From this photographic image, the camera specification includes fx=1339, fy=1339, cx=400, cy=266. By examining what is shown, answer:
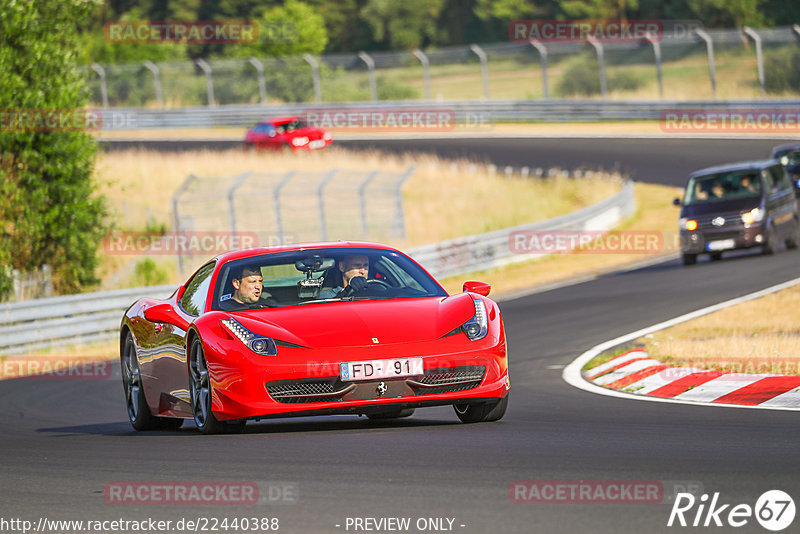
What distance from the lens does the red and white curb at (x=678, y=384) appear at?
32.0 feet

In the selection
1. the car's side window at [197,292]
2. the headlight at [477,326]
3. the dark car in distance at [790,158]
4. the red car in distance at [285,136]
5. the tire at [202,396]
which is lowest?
the dark car in distance at [790,158]

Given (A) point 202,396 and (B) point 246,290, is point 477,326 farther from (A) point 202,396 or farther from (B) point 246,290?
(A) point 202,396

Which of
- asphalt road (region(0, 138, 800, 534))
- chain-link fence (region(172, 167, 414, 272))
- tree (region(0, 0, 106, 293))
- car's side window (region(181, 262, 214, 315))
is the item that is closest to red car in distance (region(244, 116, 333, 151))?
chain-link fence (region(172, 167, 414, 272))

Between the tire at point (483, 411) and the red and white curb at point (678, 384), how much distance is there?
1.78 meters

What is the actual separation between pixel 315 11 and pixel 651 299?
7094 cm

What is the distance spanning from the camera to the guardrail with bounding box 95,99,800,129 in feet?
147

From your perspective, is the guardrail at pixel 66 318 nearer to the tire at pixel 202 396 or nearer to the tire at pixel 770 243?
the tire at pixel 770 243

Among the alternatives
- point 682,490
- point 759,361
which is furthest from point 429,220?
point 682,490

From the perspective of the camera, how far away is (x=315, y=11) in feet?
288

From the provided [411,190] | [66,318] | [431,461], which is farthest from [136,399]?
[411,190]

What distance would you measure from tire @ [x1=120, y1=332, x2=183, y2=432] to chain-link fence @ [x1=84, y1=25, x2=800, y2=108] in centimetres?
3483

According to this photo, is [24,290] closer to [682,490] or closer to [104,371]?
[104,371]

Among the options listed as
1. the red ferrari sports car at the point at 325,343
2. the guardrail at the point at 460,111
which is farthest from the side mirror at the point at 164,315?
the guardrail at the point at 460,111

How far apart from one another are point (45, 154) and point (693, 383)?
1693 centimetres
